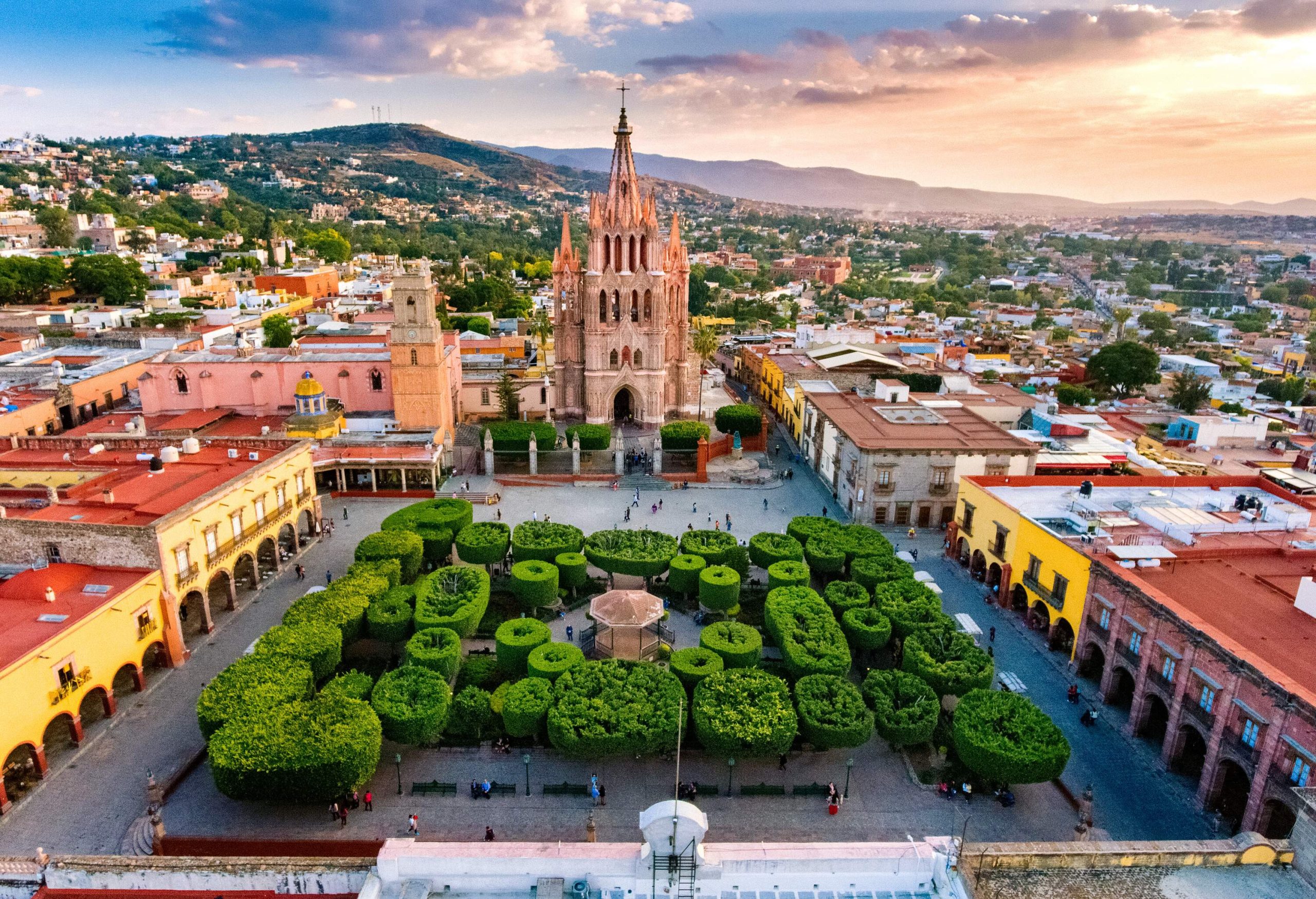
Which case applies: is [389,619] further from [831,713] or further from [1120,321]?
[1120,321]

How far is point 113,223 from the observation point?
113562 millimetres

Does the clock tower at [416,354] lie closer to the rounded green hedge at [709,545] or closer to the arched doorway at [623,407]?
the arched doorway at [623,407]

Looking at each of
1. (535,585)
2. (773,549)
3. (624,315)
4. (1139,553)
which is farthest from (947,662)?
(624,315)

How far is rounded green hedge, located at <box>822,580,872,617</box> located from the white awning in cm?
914

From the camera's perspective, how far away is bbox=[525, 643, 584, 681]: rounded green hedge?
25.6 metres

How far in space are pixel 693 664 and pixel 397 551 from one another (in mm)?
14920

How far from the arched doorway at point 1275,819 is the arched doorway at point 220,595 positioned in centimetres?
3655

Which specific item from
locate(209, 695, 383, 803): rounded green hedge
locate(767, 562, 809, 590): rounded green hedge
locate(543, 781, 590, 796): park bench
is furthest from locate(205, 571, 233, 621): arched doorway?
locate(767, 562, 809, 590): rounded green hedge

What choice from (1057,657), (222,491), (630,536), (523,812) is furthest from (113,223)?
(1057,657)

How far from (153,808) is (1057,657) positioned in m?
31.4

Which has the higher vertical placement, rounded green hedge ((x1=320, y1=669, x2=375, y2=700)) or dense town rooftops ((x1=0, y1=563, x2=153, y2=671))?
dense town rooftops ((x1=0, y1=563, x2=153, y2=671))

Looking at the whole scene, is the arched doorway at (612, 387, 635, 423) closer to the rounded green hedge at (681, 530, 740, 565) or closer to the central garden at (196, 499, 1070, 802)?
the rounded green hedge at (681, 530, 740, 565)

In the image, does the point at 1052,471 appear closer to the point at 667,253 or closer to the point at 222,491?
the point at 667,253

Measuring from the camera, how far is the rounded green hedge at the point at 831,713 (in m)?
22.7
